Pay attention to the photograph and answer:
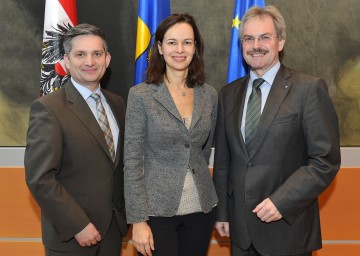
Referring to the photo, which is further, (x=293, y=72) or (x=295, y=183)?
(x=293, y=72)

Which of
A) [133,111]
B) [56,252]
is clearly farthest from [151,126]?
[56,252]

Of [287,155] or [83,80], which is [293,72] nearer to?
[287,155]

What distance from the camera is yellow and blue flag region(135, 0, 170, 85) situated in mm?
2812

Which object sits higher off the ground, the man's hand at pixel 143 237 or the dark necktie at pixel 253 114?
the dark necktie at pixel 253 114

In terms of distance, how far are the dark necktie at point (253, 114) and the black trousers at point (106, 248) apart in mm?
817

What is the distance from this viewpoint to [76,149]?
187 cm

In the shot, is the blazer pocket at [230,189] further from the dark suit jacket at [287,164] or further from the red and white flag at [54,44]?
the red and white flag at [54,44]

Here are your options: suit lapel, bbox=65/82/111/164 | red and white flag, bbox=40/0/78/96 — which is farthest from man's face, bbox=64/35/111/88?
red and white flag, bbox=40/0/78/96

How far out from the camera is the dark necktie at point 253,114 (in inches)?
75.6

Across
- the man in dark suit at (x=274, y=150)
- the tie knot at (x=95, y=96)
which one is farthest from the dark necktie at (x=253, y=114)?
the tie knot at (x=95, y=96)

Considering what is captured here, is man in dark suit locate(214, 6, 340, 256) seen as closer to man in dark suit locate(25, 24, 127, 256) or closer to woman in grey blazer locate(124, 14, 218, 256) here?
woman in grey blazer locate(124, 14, 218, 256)

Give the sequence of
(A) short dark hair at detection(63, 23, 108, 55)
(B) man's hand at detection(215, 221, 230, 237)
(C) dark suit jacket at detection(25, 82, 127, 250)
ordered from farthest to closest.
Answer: (B) man's hand at detection(215, 221, 230, 237) → (A) short dark hair at detection(63, 23, 108, 55) → (C) dark suit jacket at detection(25, 82, 127, 250)

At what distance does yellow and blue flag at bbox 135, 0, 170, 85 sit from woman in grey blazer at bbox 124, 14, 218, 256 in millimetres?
752

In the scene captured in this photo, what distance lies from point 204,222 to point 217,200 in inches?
5.7
